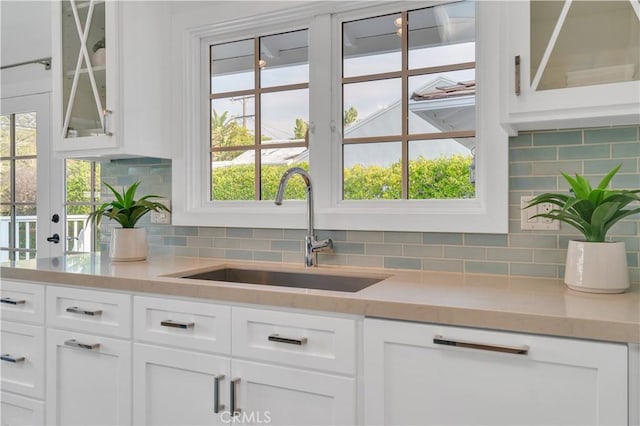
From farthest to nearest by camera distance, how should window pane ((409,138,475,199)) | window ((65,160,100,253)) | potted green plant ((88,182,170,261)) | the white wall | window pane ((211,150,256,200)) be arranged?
the white wall
window ((65,160,100,253))
window pane ((211,150,256,200))
potted green plant ((88,182,170,261))
window pane ((409,138,475,199))

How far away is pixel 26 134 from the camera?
3.24 m

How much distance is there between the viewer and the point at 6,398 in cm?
197

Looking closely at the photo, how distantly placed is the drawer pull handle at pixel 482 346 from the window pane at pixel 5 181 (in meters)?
3.35

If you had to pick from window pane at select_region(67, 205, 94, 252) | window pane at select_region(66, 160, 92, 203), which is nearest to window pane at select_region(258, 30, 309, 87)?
window pane at select_region(66, 160, 92, 203)

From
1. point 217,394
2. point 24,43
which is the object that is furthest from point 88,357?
point 24,43

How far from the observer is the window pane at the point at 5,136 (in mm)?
3314

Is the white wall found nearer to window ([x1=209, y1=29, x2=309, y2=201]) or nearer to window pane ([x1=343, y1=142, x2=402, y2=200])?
window ([x1=209, y1=29, x2=309, y2=201])

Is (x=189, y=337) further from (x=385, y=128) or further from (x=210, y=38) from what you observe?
(x=210, y=38)

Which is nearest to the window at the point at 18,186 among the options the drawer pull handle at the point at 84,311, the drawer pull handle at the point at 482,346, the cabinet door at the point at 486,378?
the drawer pull handle at the point at 84,311

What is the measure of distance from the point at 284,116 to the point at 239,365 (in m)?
1.23

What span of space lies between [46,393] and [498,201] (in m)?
1.95

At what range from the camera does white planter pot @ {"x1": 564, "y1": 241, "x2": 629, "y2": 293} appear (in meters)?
1.33

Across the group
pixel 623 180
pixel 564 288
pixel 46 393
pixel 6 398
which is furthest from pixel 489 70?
pixel 6 398

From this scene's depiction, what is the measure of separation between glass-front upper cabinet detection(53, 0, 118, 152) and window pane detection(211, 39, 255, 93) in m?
0.48
